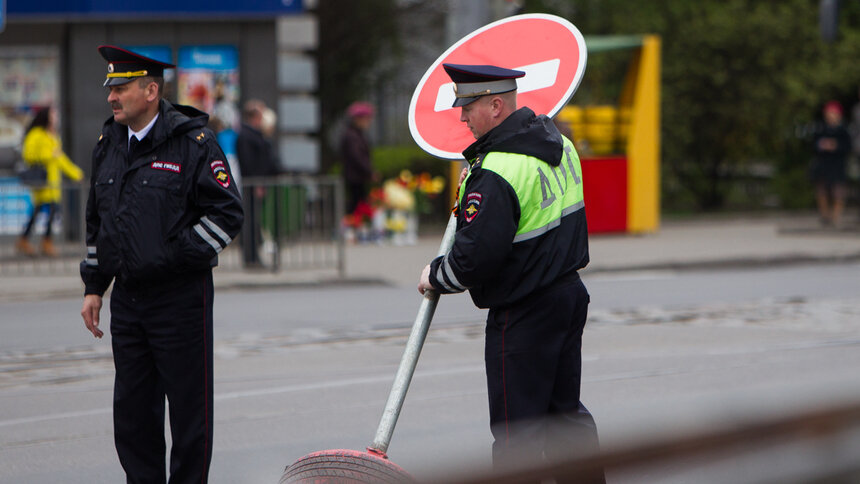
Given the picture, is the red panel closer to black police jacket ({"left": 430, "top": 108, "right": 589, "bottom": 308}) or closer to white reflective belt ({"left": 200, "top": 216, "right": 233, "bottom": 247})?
white reflective belt ({"left": 200, "top": 216, "right": 233, "bottom": 247})

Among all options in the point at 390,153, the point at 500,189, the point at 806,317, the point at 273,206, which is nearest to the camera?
the point at 500,189

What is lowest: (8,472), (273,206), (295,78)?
(8,472)

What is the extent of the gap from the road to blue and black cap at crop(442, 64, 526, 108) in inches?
44.4

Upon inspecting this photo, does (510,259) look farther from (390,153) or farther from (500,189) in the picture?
(390,153)

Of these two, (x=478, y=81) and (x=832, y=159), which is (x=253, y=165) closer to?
(x=832, y=159)

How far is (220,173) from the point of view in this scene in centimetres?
430

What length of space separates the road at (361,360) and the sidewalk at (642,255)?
438mm

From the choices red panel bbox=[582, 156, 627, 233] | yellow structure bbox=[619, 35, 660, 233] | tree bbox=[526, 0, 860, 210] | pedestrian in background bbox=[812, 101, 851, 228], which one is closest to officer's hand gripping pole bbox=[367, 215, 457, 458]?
red panel bbox=[582, 156, 627, 233]

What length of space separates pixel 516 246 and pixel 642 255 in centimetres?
1099

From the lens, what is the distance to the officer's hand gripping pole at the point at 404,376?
381cm

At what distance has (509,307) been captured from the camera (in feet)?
13.0

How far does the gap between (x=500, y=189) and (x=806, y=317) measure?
21.9 feet

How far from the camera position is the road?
6012 mm

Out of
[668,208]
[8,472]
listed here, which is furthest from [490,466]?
[668,208]
